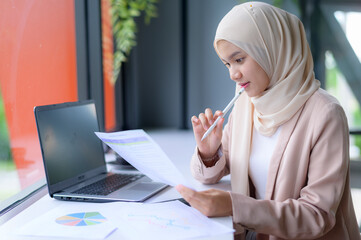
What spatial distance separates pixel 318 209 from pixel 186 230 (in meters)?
0.36

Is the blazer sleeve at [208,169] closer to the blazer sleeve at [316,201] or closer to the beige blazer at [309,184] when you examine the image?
the beige blazer at [309,184]

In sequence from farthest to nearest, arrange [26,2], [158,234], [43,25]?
[43,25] → [26,2] → [158,234]

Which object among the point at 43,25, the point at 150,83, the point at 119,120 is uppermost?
the point at 43,25

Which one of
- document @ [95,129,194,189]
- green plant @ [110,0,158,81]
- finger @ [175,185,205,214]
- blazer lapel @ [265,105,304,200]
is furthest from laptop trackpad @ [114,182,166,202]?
green plant @ [110,0,158,81]

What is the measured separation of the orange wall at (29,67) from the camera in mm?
1343

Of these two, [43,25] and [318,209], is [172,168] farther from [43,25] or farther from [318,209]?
[43,25]

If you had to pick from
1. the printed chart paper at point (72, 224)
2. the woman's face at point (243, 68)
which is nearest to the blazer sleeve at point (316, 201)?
the woman's face at point (243, 68)

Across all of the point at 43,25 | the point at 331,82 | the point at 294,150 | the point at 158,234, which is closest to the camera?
Answer: the point at 158,234

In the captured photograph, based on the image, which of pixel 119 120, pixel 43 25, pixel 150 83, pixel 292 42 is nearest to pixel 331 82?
pixel 150 83

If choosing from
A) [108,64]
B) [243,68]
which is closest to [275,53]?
[243,68]

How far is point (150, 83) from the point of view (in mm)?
3367

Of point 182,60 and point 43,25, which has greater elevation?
point 43,25

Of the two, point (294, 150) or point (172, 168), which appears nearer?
point (172, 168)

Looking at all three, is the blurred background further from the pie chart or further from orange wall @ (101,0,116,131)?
the pie chart
